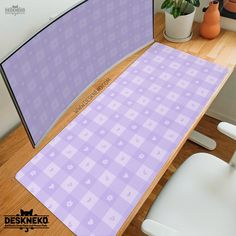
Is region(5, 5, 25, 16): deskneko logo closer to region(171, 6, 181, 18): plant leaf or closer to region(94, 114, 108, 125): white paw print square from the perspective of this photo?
region(94, 114, 108, 125): white paw print square

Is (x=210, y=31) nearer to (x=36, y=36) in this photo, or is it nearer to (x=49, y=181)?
(x=36, y=36)

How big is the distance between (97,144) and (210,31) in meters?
0.91

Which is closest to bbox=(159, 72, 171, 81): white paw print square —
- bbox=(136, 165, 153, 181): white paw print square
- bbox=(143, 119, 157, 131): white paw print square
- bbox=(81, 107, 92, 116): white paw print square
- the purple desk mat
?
the purple desk mat

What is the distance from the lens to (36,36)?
89 cm

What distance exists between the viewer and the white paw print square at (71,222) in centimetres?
90

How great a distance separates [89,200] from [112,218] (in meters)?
0.10

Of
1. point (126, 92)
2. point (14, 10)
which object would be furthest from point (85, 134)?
point (14, 10)

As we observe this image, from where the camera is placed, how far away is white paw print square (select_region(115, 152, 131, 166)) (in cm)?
104

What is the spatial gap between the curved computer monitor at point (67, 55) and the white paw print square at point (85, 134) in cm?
12

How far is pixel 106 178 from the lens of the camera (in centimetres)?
100

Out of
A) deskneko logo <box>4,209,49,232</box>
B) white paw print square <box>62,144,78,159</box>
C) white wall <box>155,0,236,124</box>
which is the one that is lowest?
white wall <box>155,0,236,124</box>

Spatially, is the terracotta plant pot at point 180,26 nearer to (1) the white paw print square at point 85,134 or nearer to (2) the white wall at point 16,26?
(2) the white wall at point 16,26

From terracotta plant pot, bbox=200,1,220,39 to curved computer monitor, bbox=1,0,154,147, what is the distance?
310mm

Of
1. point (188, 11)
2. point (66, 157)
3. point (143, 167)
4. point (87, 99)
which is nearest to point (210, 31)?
point (188, 11)
